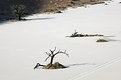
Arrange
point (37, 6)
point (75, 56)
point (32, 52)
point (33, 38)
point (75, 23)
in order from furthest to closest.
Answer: point (37, 6) < point (75, 23) < point (33, 38) < point (32, 52) < point (75, 56)

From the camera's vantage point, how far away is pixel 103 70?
16.8 metres

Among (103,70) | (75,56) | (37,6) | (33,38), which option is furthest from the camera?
(37,6)

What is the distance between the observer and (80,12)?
5147 centimetres

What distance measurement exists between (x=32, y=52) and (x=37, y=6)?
38.1 m

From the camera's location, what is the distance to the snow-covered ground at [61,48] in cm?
1638

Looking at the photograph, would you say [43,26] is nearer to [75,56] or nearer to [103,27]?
[103,27]

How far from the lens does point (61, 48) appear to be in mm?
24016

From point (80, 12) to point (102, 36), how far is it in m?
22.3

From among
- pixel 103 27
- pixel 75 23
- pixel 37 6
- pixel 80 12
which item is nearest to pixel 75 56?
pixel 103 27

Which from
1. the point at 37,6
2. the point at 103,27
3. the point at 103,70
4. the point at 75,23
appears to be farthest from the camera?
the point at 37,6

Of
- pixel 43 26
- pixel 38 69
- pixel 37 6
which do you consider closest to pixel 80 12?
pixel 37 6

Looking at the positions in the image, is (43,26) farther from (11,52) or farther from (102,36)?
(11,52)

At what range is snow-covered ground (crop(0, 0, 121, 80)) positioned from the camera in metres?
16.4

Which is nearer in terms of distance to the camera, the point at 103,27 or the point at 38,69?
the point at 38,69
